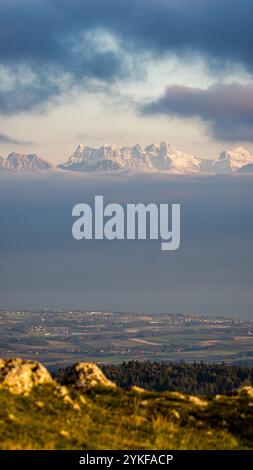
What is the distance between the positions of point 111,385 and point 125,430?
317 inches

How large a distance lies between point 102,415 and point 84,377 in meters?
6.21

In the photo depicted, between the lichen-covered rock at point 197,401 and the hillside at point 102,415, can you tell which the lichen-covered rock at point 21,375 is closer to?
the hillside at point 102,415

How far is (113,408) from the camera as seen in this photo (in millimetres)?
49844

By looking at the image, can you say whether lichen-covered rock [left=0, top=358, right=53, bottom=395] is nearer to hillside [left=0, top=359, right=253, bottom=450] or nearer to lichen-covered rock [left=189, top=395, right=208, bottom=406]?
hillside [left=0, top=359, right=253, bottom=450]

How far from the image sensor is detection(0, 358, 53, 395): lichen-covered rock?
164ft

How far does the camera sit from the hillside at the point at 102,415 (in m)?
43.3

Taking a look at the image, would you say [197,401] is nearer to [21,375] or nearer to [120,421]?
[120,421]

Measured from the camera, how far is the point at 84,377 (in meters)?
54.2

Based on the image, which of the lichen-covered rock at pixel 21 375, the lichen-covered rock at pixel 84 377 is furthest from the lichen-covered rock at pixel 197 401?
the lichen-covered rock at pixel 21 375

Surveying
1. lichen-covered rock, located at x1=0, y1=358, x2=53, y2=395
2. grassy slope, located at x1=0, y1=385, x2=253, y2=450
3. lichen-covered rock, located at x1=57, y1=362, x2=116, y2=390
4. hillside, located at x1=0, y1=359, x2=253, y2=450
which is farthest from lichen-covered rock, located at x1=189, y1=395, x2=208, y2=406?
lichen-covered rock, located at x1=0, y1=358, x2=53, y2=395
